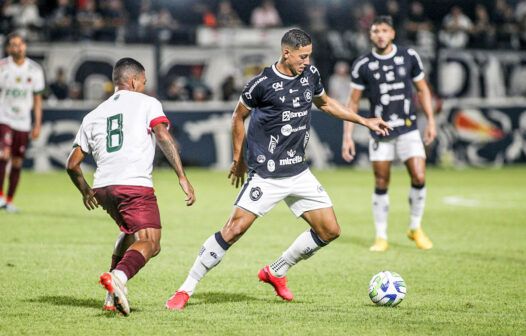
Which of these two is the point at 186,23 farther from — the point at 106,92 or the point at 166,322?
the point at 166,322

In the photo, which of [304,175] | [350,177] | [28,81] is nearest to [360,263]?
[304,175]

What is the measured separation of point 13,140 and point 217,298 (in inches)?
285

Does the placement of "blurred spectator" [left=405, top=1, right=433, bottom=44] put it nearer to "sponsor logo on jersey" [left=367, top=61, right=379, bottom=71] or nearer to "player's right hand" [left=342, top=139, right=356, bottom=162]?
"sponsor logo on jersey" [left=367, top=61, right=379, bottom=71]

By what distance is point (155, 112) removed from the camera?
19.1ft

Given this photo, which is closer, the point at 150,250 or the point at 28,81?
the point at 150,250

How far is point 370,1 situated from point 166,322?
72.1 ft

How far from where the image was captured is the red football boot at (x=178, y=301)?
233 inches

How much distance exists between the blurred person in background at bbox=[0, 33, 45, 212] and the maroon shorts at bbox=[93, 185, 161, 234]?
6921mm

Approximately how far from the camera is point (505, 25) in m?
24.3

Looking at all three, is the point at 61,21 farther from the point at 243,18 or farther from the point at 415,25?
the point at 415,25

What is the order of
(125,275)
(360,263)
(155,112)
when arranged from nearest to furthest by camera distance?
(125,275) → (155,112) → (360,263)

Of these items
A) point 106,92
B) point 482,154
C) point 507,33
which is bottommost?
point 482,154

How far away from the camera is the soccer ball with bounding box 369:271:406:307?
6.08 meters

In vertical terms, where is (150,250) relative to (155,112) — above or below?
below
